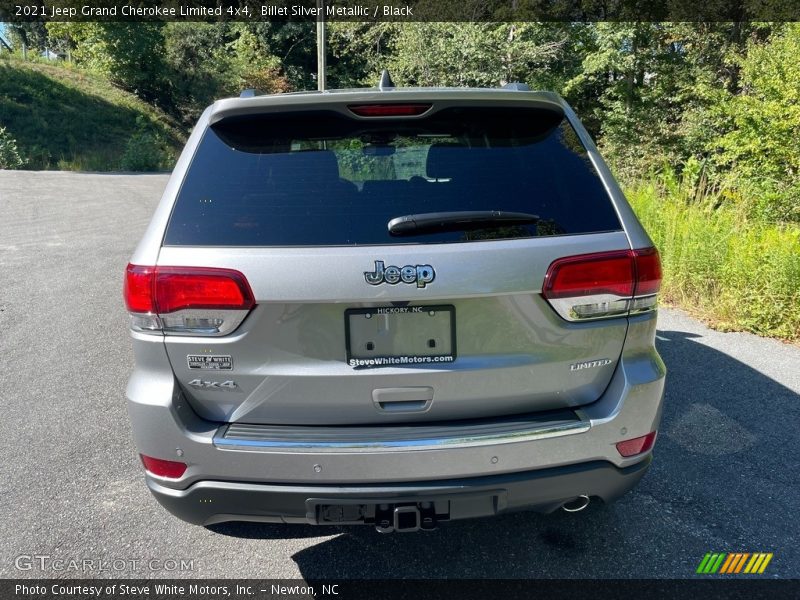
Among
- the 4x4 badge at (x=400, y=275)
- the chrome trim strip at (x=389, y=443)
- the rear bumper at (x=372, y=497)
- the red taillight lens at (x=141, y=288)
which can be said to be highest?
the 4x4 badge at (x=400, y=275)

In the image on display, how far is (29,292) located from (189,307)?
6.38 meters

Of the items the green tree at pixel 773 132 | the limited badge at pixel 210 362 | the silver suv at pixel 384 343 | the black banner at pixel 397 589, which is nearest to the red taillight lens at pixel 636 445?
the silver suv at pixel 384 343

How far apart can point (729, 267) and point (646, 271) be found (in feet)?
15.0

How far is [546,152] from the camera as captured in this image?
2406 mm

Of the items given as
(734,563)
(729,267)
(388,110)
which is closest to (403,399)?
(388,110)

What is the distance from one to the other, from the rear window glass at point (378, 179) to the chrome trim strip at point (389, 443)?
68cm

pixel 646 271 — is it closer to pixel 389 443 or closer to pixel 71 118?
pixel 389 443

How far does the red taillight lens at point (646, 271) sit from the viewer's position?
2.23 metres

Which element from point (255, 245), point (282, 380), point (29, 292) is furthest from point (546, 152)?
point (29, 292)

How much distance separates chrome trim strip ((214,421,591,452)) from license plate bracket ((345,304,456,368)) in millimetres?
265

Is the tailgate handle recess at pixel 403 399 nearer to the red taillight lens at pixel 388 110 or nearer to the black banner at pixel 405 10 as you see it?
the red taillight lens at pixel 388 110

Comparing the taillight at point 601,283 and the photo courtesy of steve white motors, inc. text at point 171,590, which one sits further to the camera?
the photo courtesy of steve white motors, inc. text at point 171,590

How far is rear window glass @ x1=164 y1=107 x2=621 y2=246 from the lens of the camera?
2.15m

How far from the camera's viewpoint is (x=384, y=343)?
2.12 m
